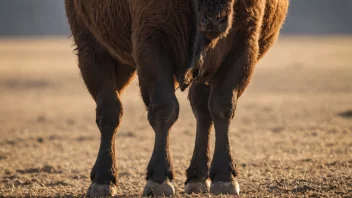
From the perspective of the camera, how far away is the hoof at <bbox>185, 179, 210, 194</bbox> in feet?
22.9

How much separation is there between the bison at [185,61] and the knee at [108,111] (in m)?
0.11

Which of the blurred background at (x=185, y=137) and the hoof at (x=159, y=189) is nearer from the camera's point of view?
the hoof at (x=159, y=189)

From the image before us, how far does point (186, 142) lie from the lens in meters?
11.9

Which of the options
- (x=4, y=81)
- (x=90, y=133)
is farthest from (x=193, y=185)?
(x=4, y=81)

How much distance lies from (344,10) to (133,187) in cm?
11642

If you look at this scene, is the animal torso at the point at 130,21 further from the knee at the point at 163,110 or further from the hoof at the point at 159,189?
the hoof at the point at 159,189

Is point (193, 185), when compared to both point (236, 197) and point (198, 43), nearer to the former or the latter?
point (236, 197)

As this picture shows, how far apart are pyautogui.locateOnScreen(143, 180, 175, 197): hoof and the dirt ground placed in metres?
0.35

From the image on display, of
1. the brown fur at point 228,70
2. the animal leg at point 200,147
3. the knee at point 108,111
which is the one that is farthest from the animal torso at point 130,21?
the animal leg at point 200,147

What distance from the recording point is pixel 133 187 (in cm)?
774

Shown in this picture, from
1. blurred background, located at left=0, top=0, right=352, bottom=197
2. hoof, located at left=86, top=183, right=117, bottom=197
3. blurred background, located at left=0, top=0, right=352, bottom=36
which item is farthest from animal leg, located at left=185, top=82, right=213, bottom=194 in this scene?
blurred background, located at left=0, top=0, right=352, bottom=36

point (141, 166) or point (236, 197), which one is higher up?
point (236, 197)

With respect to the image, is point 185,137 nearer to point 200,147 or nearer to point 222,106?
point 200,147

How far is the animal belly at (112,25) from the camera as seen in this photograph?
7098 millimetres
